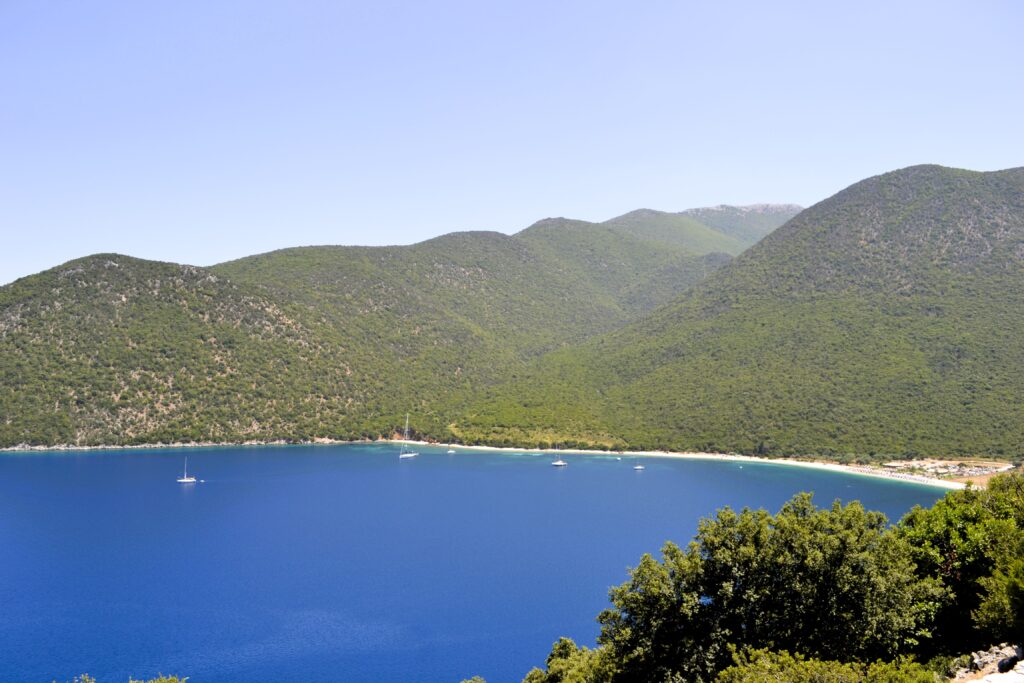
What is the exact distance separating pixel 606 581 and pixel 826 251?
457 ft

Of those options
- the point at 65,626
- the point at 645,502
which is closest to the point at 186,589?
the point at 65,626

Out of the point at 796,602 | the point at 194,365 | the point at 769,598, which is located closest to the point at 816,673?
the point at 796,602

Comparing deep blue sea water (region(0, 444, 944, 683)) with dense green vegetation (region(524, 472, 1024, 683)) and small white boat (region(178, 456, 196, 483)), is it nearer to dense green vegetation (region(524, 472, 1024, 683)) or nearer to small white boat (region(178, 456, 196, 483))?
small white boat (region(178, 456, 196, 483))

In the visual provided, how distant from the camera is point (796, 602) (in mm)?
28906

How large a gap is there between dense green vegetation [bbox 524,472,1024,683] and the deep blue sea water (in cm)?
2038

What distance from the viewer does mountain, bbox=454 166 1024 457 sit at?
434 ft

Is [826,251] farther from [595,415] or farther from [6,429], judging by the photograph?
[6,429]

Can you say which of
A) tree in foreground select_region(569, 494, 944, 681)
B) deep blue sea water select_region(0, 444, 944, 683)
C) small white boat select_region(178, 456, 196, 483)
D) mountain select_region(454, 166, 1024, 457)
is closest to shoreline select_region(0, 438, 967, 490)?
mountain select_region(454, 166, 1024, 457)

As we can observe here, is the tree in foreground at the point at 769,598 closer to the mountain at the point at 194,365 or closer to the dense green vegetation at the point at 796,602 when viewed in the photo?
the dense green vegetation at the point at 796,602

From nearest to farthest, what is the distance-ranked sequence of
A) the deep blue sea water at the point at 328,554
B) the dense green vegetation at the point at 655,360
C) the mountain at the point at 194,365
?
the deep blue sea water at the point at 328,554 → the dense green vegetation at the point at 655,360 → the mountain at the point at 194,365

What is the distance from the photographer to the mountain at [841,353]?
13225 cm

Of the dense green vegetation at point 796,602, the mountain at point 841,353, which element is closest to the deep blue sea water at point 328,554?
the mountain at point 841,353

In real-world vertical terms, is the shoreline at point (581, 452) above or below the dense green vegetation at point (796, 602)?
below

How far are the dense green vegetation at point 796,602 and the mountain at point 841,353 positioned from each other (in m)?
101
